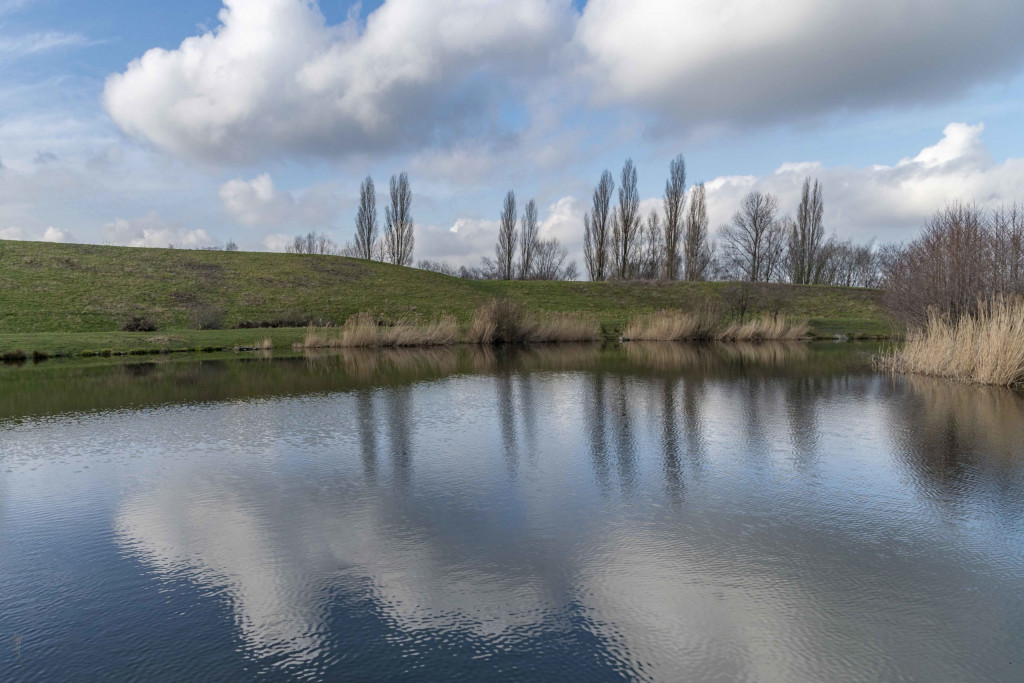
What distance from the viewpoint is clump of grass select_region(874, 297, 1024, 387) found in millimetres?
11031

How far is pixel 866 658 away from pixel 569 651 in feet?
4.08

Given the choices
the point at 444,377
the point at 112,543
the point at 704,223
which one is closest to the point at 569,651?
the point at 112,543

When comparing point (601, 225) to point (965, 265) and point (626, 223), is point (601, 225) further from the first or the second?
point (965, 265)

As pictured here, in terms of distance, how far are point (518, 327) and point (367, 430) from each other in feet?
54.4

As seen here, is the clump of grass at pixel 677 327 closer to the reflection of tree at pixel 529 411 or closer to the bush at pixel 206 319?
the reflection of tree at pixel 529 411

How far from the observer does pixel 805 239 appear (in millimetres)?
54594

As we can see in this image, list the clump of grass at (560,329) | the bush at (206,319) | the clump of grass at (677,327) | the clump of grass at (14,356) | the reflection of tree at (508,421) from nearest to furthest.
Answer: the reflection of tree at (508,421), the clump of grass at (14,356), the clump of grass at (560,329), the clump of grass at (677,327), the bush at (206,319)

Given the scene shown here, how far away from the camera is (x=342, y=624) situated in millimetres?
2957

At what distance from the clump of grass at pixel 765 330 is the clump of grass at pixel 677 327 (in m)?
0.65

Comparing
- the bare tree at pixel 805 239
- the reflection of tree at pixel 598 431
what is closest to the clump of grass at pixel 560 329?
the reflection of tree at pixel 598 431

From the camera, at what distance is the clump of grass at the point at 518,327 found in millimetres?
23234

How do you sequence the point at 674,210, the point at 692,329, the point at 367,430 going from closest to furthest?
the point at 367,430 < the point at 692,329 < the point at 674,210

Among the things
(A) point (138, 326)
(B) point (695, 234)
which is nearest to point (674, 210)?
(B) point (695, 234)

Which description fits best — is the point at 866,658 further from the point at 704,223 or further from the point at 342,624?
the point at 704,223
